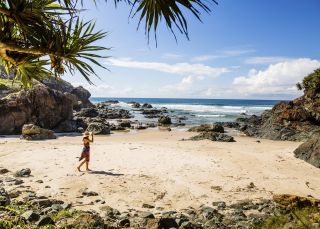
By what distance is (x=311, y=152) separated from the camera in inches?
549

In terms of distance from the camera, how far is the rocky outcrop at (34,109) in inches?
945

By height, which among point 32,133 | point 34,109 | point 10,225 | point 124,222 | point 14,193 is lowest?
point 124,222

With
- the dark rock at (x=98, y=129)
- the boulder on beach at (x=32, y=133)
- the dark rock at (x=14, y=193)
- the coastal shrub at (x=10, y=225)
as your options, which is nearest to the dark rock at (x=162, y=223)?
the coastal shrub at (x=10, y=225)

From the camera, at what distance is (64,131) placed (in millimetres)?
26531

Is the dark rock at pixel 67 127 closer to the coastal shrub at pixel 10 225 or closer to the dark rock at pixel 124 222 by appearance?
the dark rock at pixel 124 222

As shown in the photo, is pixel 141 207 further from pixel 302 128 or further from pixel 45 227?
pixel 302 128

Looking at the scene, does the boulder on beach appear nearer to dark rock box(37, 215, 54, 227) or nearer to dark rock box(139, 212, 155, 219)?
dark rock box(139, 212, 155, 219)

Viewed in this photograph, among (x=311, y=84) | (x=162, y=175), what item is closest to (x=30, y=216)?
(x=162, y=175)

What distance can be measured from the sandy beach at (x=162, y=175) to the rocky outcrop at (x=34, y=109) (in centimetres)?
862

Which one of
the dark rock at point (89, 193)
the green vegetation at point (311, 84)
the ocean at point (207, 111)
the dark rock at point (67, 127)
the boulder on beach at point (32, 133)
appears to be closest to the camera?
the dark rock at point (89, 193)

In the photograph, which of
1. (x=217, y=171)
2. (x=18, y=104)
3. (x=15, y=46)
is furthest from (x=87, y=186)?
(x=18, y=104)

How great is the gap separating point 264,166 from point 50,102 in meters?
19.4

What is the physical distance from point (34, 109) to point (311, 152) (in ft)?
65.9

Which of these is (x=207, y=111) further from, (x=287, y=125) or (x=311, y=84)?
(x=287, y=125)
